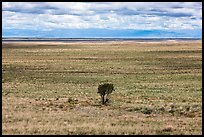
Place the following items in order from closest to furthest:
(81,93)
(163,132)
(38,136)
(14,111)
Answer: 1. (38,136)
2. (163,132)
3. (14,111)
4. (81,93)

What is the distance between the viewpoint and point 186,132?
49.5ft

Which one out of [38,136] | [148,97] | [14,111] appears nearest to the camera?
[38,136]

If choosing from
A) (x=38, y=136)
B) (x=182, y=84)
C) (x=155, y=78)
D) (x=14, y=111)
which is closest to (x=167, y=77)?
(x=155, y=78)

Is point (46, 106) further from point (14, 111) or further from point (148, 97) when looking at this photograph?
point (148, 97)

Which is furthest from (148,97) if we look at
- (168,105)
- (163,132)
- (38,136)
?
(38,136)

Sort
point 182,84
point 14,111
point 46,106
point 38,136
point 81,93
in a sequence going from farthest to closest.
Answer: point 182,84
point 81,93
point 46,106
point 14,111
point 38,136

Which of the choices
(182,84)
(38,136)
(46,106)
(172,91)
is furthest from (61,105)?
(182,84)

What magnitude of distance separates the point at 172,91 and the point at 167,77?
1087 cm

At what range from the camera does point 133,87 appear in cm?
3183

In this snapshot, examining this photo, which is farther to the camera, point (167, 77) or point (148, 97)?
point (167, 77)

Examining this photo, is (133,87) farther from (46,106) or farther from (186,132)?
(186,132)

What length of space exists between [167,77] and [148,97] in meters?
14.6

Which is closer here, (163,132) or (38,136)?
Answer: (38,136)

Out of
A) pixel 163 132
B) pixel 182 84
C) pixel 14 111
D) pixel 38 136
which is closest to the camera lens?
pixel 38 136
